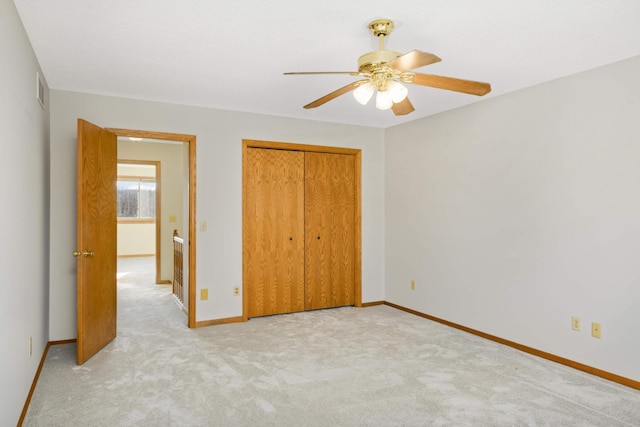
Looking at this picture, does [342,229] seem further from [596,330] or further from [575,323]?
[596,330]

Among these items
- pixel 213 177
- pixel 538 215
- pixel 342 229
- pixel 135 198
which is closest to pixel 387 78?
pixel 538 215

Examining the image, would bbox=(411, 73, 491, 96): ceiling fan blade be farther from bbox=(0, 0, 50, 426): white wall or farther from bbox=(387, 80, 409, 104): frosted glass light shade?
bbox=(0, 0, 50, 426): white wall

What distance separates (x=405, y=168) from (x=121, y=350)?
347 centimetres

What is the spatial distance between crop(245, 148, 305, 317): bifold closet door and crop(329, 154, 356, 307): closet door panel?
415 millimetres

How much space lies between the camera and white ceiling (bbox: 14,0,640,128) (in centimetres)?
211

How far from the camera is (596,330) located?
9.68 feet

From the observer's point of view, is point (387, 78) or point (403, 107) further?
point (403, 107)

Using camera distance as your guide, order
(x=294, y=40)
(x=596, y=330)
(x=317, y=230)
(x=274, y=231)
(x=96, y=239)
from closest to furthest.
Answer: (x=294, y=40) < (x=596, y=330) < (x=96, y=239) < (x=274, y=231) < (x=317, y=230)

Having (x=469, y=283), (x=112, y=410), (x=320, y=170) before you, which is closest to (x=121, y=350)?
(x=112, y=410)

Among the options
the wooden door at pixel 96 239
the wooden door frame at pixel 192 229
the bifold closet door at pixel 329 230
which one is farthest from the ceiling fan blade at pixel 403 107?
the wooden door at pixel 96 239

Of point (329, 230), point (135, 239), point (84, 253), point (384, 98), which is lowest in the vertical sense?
point (135, 239)

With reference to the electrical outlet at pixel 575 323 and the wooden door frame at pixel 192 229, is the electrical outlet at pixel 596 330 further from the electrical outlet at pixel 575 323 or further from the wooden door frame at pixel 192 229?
the wooden door frame at pixel 192 229

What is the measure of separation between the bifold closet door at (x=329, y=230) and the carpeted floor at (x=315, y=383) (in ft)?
2.85

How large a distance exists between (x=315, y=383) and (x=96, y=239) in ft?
6.93
